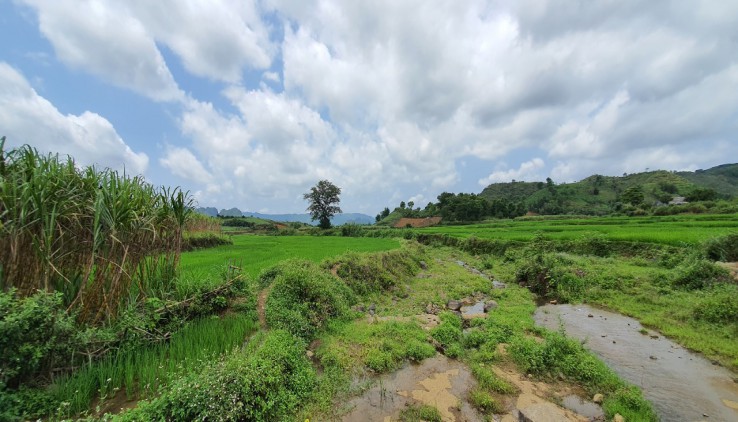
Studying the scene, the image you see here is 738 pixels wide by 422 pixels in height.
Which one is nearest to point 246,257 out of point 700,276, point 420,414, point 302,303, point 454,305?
point 302,303

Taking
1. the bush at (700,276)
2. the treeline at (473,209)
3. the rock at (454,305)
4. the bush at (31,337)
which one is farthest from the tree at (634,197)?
the bush at (31,337)

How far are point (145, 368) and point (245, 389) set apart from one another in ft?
6.38

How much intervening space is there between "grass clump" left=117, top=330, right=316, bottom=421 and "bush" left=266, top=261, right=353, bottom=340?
122 centimetres

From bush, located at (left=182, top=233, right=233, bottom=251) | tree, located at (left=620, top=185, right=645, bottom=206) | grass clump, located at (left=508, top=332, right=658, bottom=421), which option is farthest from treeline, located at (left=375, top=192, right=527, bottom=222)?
grass clump, located at (left=508, top=332, right=658, bottom=421)

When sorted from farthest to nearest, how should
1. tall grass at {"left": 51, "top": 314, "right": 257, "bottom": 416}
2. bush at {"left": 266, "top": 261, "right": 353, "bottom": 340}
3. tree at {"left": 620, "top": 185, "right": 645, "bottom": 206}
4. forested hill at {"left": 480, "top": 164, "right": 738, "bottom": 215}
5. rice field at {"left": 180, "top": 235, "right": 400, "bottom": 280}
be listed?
forested hill at {"left": 480, "top": 164, "right": 738, "bottom": 215}
tree at {"left": 620, "top": 185, "right": 645, "bottom": 206}
rice field at {"left": 180, "top": 235, "right": 400, "bottom": 280}
bush at {"left": 266, "top": 261, "right": 353, "bottom": 340}
tall grass at {"left": 51, "top": 314, "right": 257, "bottom": 416}

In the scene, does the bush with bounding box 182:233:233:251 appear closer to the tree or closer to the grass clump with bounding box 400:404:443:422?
the grass clump with bounding box 400:404:443:422

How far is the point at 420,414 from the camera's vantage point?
16.4 feet

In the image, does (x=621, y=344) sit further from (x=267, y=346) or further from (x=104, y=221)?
(x=104, y=221)

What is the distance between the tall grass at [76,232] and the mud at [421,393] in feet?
16.7

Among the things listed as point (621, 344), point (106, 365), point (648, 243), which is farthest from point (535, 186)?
point (106, 365)

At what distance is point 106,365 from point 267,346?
2.53 metres

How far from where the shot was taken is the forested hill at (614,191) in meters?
74.2

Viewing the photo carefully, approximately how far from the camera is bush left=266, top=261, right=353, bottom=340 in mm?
7410

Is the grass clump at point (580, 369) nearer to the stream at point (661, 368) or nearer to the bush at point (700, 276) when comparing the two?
the stream at point (661, 368)
